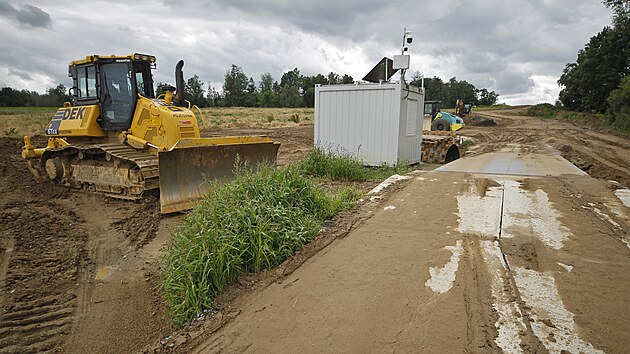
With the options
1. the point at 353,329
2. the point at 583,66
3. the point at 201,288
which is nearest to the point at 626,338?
the point at 353,329

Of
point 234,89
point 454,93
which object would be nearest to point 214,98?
point 234,89

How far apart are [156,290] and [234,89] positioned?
84.0 m

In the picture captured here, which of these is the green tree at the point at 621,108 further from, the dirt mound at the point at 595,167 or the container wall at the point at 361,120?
the container wall at the point at 361,120

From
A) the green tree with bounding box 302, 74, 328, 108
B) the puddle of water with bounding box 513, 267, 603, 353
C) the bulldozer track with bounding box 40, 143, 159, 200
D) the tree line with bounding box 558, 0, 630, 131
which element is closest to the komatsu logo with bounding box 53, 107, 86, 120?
the bulldozer track with bounding box 40, 143, 159, 200

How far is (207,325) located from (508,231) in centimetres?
332

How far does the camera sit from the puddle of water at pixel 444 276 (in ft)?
10.8

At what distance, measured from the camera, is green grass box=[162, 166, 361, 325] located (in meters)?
3.63

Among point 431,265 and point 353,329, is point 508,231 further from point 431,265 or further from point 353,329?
point 353,329

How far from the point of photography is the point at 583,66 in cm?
4088

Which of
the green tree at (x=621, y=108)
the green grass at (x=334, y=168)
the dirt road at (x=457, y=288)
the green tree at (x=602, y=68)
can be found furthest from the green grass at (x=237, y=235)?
the green tree at (x=602, y=68)

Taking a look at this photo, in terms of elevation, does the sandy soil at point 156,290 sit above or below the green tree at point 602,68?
below

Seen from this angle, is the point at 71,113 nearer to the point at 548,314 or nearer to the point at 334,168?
the point at 334,168

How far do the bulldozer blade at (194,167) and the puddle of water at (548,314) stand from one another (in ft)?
15.0

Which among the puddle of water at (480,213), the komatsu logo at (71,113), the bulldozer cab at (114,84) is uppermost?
the bulldozer cab at (114,84)
